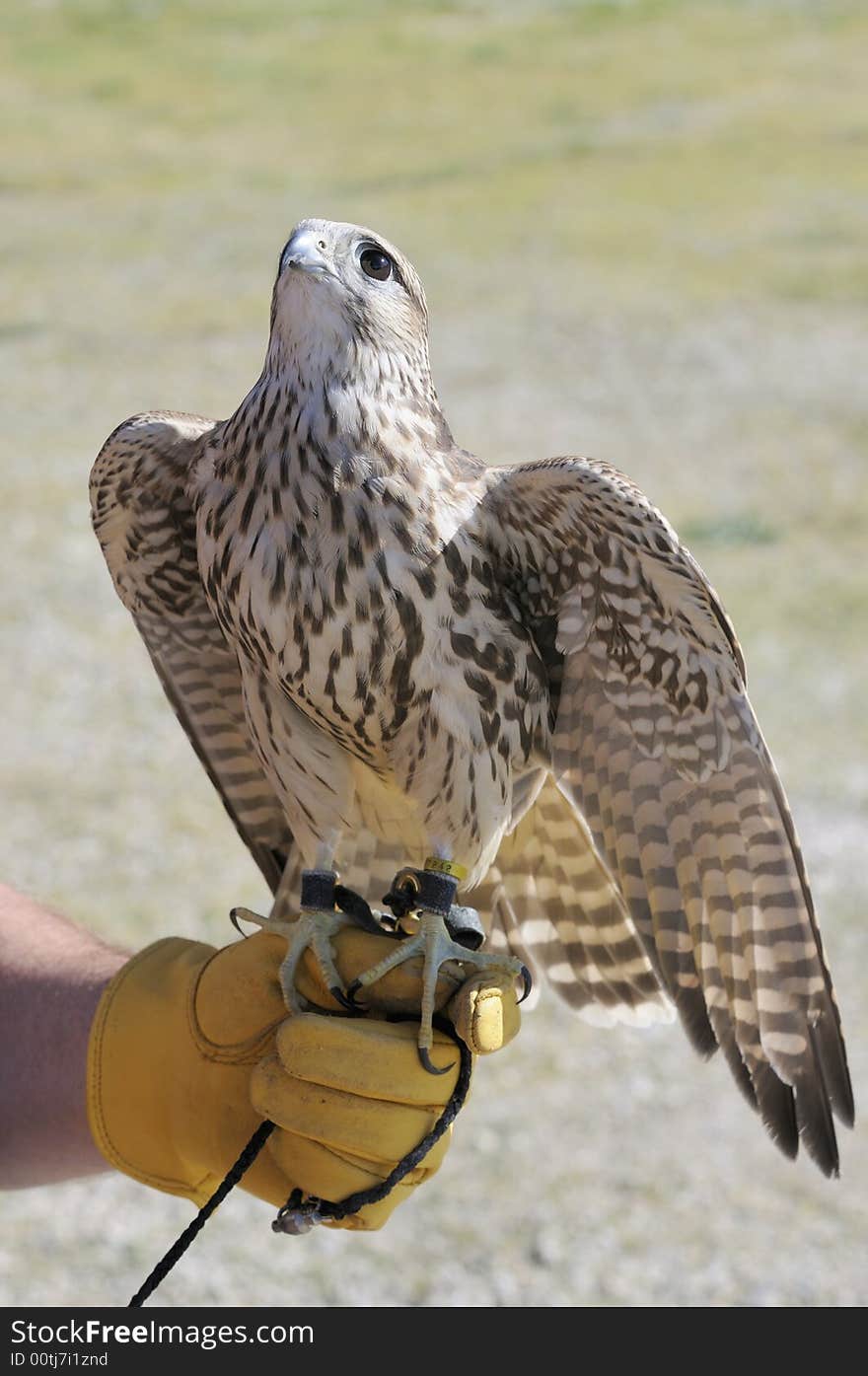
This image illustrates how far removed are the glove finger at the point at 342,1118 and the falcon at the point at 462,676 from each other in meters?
0.14

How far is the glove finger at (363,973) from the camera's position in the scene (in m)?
2.97

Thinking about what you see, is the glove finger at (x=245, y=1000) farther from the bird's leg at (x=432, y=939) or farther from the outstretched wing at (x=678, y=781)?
the outstretched wing at (x=678, y=781)

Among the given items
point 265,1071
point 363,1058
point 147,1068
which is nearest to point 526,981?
point 363,1058

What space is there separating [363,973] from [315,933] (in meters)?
0.11

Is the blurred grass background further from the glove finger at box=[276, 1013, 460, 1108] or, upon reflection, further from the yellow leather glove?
the glove finger at box=[276, 1013, 460, 1108]

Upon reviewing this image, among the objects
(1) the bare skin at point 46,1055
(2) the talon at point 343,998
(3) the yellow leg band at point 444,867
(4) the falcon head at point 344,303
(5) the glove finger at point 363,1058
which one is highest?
(4) the falcon head at point 344,303

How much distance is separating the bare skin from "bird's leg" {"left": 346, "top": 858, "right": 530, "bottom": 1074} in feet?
2.17

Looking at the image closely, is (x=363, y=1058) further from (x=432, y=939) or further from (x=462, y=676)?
(x=462, y=676)

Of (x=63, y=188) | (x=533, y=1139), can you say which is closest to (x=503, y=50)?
(x=63, y=188)

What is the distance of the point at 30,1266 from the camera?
16.4 feet

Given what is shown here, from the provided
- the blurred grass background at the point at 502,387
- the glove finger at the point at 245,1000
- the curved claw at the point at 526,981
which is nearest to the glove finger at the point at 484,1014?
the curved claw at the point at 526,981

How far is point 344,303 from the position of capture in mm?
2879

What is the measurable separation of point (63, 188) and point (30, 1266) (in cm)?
1683
